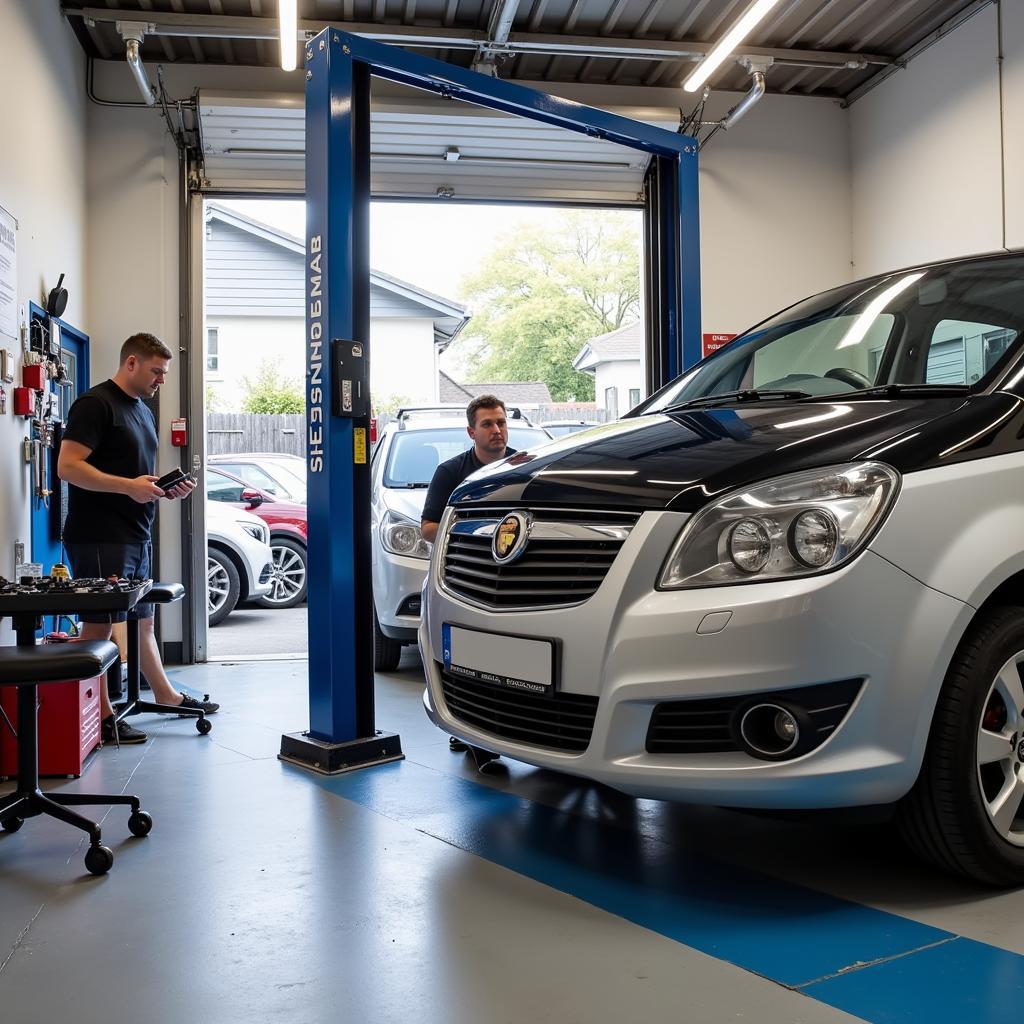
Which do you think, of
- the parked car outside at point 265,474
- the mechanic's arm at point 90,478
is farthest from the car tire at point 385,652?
→ the parked car outside at point 265,474

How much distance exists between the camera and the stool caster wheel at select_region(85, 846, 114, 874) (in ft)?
8.46

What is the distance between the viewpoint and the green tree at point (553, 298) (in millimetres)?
38156

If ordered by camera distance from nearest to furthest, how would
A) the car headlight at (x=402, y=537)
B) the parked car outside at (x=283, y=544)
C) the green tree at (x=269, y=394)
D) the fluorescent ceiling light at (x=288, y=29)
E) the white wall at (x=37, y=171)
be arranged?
the white wall at (x=37, y=171) < the fluorescent ceiling light at (x=288, y=29) < the car headlight at (x=402, y=537) < the parked car outside at (x=283, y=544) < the green tree at (x=269, y=394)

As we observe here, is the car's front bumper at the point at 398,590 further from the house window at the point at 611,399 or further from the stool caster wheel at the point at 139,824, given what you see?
the house window at the point at 611,399

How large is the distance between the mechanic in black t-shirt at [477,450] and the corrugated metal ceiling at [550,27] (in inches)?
105

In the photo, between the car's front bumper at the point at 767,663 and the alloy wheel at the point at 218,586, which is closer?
the car's front bumper at the point at 767,663

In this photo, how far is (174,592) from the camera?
4.39 m

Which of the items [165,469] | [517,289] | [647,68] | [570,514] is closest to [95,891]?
[570,514]

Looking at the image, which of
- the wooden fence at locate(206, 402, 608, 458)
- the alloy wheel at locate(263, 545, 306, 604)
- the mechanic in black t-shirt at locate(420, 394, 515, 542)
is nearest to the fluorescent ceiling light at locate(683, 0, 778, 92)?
the mechanic in black t-shirt at locate(420, 394, 515, 542)

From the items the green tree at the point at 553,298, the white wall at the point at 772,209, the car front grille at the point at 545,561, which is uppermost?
the green tree at the point at 553,298

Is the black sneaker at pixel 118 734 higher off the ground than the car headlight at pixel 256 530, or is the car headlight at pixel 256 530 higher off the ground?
the car headlight at pixel 256 530

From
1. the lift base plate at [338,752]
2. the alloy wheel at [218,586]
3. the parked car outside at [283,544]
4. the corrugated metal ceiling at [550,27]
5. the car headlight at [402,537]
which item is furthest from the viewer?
the parked car outside at [283,544]

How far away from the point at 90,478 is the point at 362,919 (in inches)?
97.2

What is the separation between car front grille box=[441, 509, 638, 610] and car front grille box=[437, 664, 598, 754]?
22cm
